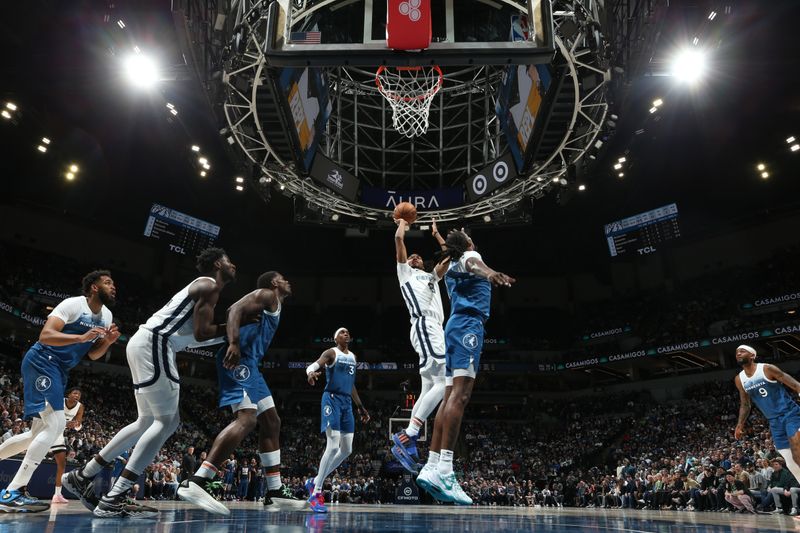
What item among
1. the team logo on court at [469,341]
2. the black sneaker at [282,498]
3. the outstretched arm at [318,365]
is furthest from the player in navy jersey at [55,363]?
the team logo on court at [469,341]

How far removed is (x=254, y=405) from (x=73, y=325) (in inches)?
72.8

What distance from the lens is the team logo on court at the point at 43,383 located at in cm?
521

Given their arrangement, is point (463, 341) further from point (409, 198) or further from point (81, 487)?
point (409, 198)

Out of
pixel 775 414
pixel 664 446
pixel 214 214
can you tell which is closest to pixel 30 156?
pixel 214 214

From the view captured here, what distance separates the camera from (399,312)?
35.9 m

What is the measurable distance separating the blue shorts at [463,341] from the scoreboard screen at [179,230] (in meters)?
23.6

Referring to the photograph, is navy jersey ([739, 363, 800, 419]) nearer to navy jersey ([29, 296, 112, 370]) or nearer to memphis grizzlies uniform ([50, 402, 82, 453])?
navy jersey ([29, 296, 112, 370])

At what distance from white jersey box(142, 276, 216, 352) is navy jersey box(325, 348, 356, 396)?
3.01 m

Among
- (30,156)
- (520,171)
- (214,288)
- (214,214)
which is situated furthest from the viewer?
(214,214)

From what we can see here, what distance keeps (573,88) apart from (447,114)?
7.91m

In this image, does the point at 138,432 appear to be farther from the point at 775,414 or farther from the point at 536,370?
the point at 536,370

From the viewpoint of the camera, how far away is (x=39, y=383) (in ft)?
17.1

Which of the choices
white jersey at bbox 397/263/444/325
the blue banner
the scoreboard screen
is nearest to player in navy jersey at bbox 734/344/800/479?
white jersey at bbox 397/263/444/325

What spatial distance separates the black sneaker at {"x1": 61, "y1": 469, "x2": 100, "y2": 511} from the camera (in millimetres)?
4641
